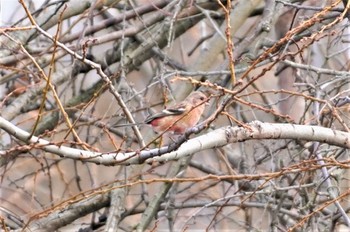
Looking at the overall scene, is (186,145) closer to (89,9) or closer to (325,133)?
(325,133)

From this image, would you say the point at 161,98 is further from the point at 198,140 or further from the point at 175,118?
the point at 198,140

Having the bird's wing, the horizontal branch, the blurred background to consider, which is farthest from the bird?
the horizontal branch

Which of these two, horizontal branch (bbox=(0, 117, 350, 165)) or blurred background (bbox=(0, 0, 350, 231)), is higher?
blurred background (bbox=(0, 0, 350, 231))

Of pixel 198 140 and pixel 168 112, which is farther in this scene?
pixel 168 112

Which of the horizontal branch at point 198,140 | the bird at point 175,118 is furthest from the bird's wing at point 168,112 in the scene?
the horizontal branch at point 198,140

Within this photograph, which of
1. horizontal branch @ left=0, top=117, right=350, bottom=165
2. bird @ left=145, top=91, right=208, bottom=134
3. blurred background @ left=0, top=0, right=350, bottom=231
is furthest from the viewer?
blurred background @ left=0, top=0, right=350, bottom=231

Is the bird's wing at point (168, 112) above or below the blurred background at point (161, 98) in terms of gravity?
below

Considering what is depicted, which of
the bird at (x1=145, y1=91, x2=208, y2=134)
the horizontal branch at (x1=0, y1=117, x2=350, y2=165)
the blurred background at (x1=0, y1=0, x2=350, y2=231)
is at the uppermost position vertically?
the blurred background at (x1=0, y1=0, x2=350, y2=231)

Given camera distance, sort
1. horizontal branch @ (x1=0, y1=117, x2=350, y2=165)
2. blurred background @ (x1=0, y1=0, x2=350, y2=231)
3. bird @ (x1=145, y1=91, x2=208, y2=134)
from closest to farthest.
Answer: horizontal branch @ (x1=0, y1=117, x2=350, y2=165) < bird @ (x1=145, y1=91, x2=208, y2=134) < blurred background @ (x1=0, y1=0, x2=350, y2=231)

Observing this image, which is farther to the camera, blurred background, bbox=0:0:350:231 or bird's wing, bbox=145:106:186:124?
blurred background, bbox=0:0:350:231

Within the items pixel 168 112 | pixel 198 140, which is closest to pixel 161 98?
pixel 168 112

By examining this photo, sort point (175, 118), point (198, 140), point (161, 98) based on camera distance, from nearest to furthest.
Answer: point (198, 140) < point (175, 118) < point (161, 98)

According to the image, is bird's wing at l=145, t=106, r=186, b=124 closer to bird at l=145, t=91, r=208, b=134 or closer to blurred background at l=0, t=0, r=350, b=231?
bird at l=145, t=91, r=208, b=134

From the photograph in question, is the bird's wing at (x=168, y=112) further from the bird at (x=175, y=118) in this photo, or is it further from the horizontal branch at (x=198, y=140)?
the horizontal branch at (x=198, y=140)
